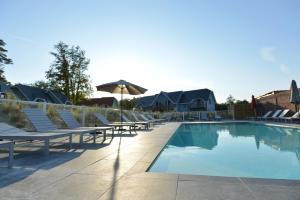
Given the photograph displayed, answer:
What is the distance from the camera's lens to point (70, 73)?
39531 mm

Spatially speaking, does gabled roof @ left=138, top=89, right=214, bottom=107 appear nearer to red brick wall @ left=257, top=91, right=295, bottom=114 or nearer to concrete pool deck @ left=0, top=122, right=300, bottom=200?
red brick wall @ left=257, top=91, right=295, bottom=114

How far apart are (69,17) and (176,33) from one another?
5178mm

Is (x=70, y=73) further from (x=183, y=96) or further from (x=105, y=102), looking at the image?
(x=183, y=96)

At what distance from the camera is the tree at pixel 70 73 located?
39.0m

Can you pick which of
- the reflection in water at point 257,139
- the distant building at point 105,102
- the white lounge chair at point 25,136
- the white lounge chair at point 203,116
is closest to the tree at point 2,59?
the distant building at point 105,102

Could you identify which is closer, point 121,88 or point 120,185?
point 120,185

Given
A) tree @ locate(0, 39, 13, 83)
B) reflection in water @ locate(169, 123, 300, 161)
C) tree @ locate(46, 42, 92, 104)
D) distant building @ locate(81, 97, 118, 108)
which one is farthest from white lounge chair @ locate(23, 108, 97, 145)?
distant building @ locate(81, 97, 118, 108)

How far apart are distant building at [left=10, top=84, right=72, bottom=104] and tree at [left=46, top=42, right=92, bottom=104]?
1441mm

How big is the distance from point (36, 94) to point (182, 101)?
23920 mm

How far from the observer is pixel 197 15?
11719 mm

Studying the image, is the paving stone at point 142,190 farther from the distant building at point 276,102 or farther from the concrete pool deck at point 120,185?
the distant building at point 276,102

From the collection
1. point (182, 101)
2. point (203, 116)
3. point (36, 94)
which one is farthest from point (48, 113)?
point (182, 101)

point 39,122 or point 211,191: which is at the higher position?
point 39,122

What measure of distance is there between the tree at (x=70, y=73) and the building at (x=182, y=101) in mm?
10354
